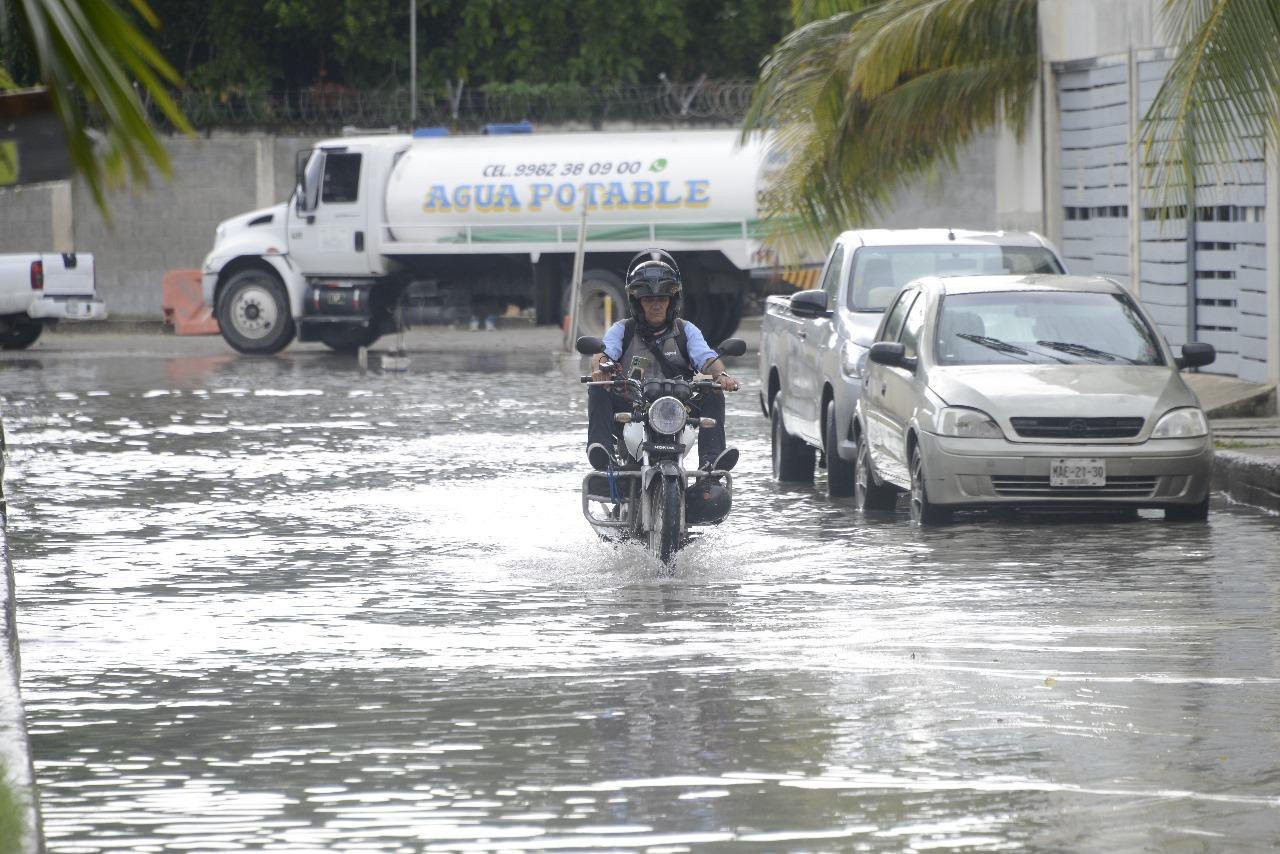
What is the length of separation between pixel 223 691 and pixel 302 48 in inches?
1811

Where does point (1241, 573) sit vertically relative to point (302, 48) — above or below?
below

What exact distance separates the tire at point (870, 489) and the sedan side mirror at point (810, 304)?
3.24 ft

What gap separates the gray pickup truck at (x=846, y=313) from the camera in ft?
54.4

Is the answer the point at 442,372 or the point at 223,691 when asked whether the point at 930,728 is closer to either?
the point at 223,691

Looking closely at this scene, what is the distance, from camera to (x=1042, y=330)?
49.4 feet

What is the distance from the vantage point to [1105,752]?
774 cm

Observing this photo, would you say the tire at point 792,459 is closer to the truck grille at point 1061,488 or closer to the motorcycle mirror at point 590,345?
the truck grille at point 1061,488

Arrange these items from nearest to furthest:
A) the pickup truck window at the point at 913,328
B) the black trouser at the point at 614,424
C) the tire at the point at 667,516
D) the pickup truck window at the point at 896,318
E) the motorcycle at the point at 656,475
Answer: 1. the tire at the point at 667,516
2. the motorcycle at the point at 656,475
3. the black trouser at the point at 614,424
4. the pickup truck window at the point at 913,328
5. the pickup truck window at the point at 896,318

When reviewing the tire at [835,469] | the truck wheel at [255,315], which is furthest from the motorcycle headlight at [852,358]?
the truck wheel at [255,315]

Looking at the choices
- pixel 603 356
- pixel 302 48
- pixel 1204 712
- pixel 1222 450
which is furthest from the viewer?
pixel 302 48

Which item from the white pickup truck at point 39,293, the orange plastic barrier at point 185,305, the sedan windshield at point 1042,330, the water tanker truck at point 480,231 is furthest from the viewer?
the orange plastic barrier at point 185,305

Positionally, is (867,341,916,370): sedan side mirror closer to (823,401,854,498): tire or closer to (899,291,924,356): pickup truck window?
(899,291,924,356): pickup truck window

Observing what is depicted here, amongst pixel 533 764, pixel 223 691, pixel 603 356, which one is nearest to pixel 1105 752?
pixel 533 764

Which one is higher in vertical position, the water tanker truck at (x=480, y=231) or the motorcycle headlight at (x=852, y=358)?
the water tanker truck at (x=480, y=231)
